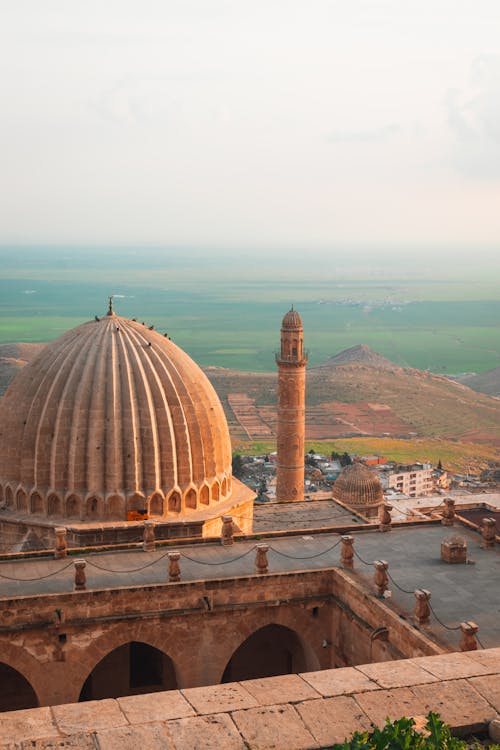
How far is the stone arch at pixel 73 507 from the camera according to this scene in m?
22.8

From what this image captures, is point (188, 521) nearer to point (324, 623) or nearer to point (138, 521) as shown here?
point (138, 521)

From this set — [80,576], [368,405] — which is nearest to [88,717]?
[80,576]

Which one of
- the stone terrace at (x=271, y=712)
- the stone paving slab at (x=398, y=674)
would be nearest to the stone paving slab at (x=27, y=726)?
the stone terrace at (x=271, y=712)

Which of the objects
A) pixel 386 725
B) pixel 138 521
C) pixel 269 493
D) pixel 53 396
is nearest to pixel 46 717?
pixel 386 725

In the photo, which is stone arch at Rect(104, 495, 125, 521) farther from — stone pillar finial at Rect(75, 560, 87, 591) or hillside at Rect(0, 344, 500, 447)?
hillside at Rect(0, 344, 500, 447)

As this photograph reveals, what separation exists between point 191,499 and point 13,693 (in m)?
6.68

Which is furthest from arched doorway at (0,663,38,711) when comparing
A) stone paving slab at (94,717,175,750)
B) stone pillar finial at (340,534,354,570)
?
stone paving slab at (94,717,175,750)

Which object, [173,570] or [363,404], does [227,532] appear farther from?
[363,404]

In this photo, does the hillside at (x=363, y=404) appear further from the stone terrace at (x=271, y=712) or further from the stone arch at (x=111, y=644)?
the stone terrace at (x=271, y=712)

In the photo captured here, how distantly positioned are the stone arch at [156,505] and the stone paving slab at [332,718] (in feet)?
49.2

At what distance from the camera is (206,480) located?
24.3m

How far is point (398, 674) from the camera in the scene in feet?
29.7

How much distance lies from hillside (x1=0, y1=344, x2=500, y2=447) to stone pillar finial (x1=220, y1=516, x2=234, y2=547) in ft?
240

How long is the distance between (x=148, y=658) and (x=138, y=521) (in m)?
3.41
